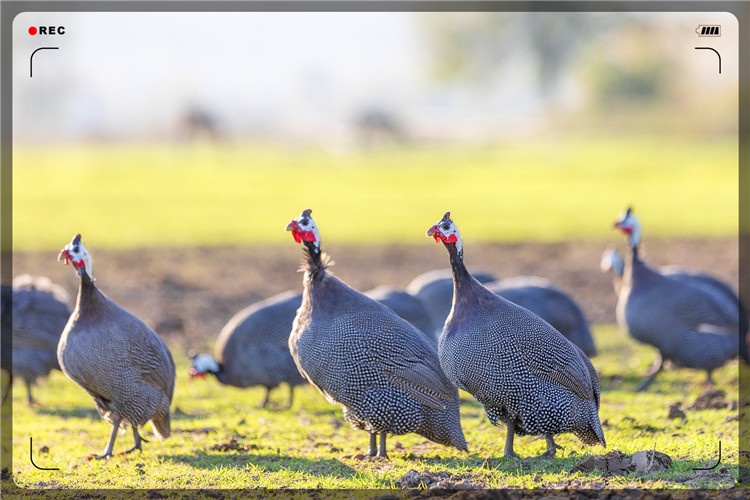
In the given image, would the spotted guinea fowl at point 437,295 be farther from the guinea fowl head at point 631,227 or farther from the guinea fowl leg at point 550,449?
the guinea fowl leg at point 550,449

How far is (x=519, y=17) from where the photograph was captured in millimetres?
64188

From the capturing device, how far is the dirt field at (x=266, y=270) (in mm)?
11719

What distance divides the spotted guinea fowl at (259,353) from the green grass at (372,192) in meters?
7.91

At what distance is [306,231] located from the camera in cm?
642

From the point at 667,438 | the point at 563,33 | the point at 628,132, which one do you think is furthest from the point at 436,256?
the point at 563,33

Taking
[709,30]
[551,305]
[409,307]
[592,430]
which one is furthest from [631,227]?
[709,30]

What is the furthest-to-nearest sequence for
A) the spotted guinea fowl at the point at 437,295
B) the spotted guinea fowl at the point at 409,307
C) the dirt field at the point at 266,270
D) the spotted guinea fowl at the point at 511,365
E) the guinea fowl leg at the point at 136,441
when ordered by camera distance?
the dirt field at the point at 266,270 → the spotted guinea fowl at the point at 437,295 → the spotted guinea fowl at the point at 409,307 → the guinea fowl leg at the point at 136,441 → the spotted guinea fowl at the point at 511,365

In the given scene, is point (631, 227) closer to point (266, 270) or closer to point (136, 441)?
point (136, 441)

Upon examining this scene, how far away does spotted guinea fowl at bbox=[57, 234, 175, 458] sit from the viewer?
21.3 ft

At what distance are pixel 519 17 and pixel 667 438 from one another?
5994 centimetres

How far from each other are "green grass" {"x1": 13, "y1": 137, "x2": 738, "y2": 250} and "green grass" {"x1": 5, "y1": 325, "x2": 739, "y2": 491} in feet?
25.5

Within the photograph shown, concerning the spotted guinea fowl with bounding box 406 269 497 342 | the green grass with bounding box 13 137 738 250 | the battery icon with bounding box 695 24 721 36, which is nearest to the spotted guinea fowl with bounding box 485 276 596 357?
the spotted guinea fowl with bounding box 406 269 497 342

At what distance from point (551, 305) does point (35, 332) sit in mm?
3984

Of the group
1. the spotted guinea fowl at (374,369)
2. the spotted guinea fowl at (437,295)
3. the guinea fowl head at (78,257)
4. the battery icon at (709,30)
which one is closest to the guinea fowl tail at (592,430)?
the spotted guinea fowl at (374,369)
